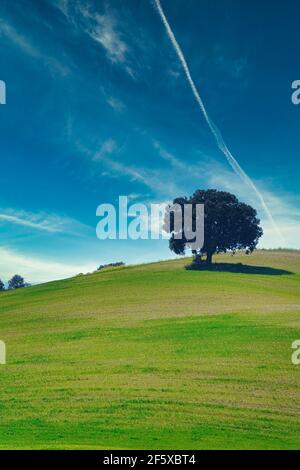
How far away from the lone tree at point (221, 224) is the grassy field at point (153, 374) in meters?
31.0

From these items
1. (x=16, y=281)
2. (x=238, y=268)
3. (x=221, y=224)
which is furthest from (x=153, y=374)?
(x=16, y=281)

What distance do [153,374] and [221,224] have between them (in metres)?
56.2

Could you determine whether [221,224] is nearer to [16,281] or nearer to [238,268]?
[238,268]

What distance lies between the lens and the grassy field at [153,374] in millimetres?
17438

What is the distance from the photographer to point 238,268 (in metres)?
73.9

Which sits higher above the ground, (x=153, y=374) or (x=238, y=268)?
(x=238, y=268)

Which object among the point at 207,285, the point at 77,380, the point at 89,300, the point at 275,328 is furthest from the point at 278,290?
the point at 77,380

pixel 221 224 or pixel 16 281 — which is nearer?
pixel 221 224

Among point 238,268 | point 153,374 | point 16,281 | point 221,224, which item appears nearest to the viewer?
point 153,374

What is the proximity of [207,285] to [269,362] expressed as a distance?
30215 millimetres

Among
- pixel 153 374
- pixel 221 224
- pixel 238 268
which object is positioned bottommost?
pixel 153 374

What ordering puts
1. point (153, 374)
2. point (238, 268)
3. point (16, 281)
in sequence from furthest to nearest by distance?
point (16, 281) < point (238, 268) < point (153, 374)

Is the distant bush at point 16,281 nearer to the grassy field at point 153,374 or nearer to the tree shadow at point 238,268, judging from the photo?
the tree shadow at point 238,268

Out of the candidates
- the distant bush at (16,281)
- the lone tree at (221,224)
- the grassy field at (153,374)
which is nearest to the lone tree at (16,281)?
the distant bush at (16,281)
